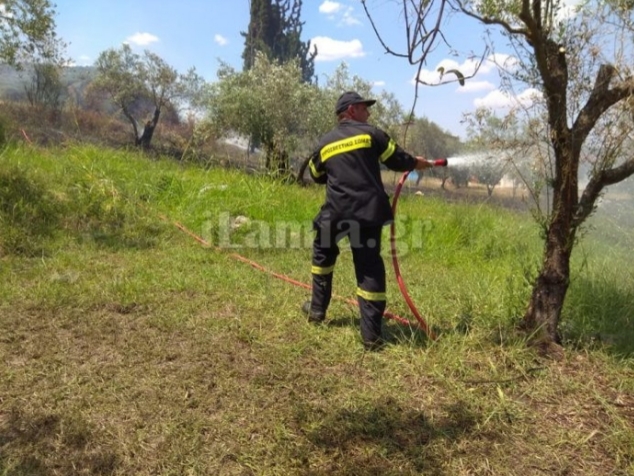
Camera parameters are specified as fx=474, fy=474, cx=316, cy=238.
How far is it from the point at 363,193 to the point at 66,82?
70.2ft

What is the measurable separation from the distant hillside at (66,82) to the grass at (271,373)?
16.2 m

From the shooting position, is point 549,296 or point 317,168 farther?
point 317,168

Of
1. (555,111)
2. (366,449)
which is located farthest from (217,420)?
(555,111)

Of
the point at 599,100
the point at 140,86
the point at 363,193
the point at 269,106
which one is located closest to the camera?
the point at 599,100

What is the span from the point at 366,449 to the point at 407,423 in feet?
1.02

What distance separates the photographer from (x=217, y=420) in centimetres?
238

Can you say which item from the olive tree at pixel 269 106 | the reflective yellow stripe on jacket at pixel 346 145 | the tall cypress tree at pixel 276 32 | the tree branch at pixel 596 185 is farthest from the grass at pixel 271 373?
the tall cypress tree at pixel 276 32

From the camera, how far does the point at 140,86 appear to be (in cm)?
1859

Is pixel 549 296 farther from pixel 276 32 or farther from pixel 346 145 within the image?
pixel 276 32

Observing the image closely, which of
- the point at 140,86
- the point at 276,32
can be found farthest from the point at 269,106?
the point at 276,32

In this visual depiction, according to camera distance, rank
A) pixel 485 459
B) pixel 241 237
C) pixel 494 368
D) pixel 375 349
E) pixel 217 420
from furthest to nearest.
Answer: pixel 241 237 < pixel 375 349 < pixel 494 368 < pixel 217 420 < pixel 485 459

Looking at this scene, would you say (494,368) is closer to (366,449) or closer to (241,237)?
(366,449)

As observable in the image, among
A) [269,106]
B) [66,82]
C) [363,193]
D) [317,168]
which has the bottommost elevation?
[363,193]

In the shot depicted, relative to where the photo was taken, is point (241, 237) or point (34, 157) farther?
point (34, 157)
